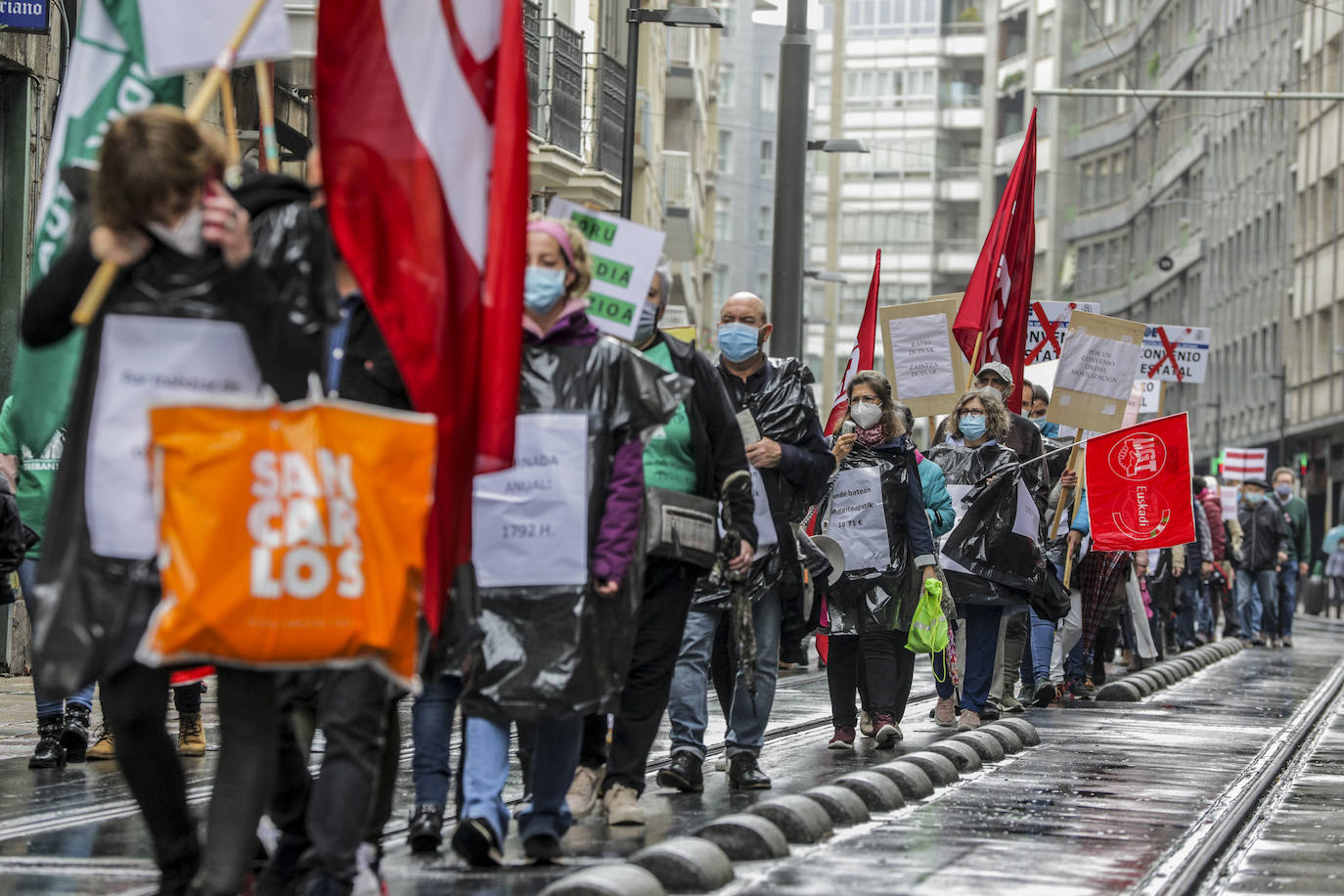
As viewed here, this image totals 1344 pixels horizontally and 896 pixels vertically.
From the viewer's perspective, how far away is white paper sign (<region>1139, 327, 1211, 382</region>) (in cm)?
2606

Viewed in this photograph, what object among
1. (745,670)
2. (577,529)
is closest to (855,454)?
(745,670)

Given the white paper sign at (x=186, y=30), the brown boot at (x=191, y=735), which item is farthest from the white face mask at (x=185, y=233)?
the brown boot at (x=191, y=735)

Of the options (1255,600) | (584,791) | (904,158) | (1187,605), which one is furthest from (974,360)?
(904,158)

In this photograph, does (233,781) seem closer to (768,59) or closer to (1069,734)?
(1069,734)

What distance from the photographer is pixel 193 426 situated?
550 centimetres

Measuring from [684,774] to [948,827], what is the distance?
1162 mm

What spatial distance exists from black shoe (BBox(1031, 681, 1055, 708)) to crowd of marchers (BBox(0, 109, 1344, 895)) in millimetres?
3541

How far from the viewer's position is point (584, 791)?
9.15 meters

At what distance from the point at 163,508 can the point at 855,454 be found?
25.5ft

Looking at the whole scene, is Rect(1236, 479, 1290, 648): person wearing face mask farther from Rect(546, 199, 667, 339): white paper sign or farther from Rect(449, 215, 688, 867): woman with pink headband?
Rect(449, 215, 688, 867): woman with pink headband

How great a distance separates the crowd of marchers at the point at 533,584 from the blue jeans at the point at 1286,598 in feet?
61.1

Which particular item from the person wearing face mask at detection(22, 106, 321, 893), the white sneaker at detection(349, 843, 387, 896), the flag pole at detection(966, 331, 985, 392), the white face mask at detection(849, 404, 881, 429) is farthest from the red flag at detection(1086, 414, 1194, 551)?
the person wearing face mask at detection(22, 106, 321, 893)

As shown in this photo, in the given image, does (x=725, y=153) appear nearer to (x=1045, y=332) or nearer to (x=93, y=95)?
(x=1045, y=332)

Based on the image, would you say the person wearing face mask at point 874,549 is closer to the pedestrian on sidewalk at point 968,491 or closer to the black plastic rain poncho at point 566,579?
the pedestrian on sidewalk at point 968,491
